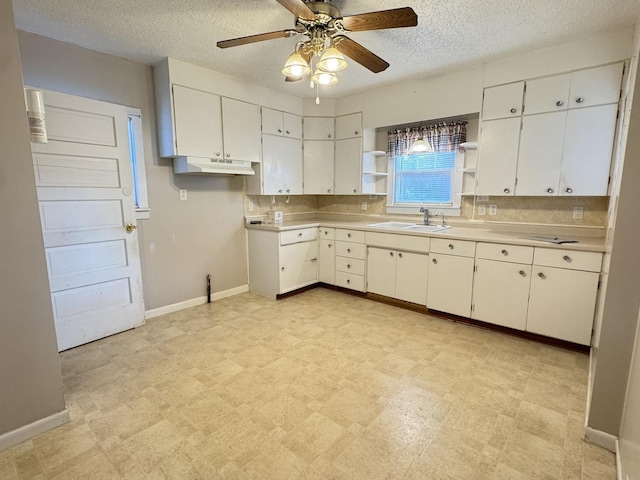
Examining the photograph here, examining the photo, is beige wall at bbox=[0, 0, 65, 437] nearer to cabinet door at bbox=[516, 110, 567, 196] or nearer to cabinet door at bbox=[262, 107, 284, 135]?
cabinet door at bbox=[262, 107, 284, 135]

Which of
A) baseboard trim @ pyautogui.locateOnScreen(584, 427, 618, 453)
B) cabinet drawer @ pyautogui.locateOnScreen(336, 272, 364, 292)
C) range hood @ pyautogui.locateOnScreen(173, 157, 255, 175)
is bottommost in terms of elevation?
baseboard trim @ pyautogui.locateOnScreen(584, 427, 618, 453)

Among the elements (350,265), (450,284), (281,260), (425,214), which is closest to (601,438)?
(450,284)

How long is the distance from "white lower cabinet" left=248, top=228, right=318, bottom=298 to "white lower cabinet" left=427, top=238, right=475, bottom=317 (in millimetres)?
1538

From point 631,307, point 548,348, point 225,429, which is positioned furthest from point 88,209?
point 548,348

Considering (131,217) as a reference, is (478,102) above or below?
above

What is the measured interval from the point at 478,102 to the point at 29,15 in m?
3.73

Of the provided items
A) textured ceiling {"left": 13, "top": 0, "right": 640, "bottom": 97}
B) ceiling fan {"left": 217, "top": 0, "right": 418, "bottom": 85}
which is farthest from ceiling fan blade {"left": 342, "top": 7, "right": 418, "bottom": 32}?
textured ceiling {"left": 13, "top": 0, "right": 640, "bottom": 97}

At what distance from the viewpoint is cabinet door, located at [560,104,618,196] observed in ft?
8.19

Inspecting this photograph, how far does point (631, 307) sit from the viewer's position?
4.93ft

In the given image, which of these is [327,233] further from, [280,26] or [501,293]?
[280,26]

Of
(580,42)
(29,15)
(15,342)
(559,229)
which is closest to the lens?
(15,342)

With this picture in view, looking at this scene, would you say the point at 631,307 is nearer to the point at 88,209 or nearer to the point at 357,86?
the point at 357,86

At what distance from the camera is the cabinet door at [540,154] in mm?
2701

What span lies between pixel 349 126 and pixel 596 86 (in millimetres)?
2460
